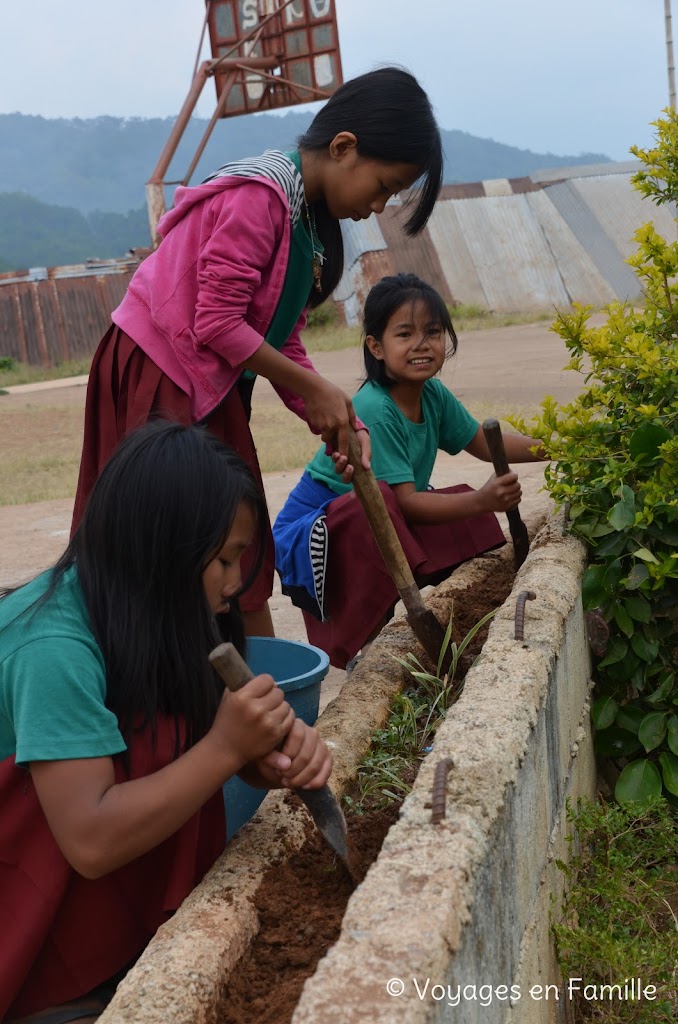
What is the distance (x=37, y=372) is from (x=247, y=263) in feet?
61.1

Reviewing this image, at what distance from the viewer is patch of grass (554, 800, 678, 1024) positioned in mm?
2031

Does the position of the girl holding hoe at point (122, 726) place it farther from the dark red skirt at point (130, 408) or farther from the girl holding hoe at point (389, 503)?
the girl holding hoe at point (389, 503)

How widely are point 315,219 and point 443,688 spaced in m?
1.27

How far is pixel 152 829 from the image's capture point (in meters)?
1.63

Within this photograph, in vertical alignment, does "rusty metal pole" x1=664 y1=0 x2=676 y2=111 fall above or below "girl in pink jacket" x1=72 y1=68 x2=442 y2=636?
above

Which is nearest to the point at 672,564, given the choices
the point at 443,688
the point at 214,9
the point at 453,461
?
the point at 443,688

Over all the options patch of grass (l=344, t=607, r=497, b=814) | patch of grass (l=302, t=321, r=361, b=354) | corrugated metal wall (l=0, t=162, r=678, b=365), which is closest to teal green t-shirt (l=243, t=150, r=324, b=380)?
patch of grass (l=344, t=607, r=497, b=814)

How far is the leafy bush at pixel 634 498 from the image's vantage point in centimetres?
267

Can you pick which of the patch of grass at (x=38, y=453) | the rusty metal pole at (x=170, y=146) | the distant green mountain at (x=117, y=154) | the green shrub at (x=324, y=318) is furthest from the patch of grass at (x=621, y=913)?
the distant green mountain at (x=117, y=154)

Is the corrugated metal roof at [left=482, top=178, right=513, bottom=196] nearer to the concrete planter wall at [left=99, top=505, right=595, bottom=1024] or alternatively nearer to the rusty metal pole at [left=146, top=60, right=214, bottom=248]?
the rusty metal pole at [left=146, top=60, right=214, bottom=248]

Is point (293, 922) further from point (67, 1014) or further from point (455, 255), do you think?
point (455, 255)

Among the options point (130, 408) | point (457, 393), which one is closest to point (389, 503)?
point (130, 408)

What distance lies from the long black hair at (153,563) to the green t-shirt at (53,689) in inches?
1.6

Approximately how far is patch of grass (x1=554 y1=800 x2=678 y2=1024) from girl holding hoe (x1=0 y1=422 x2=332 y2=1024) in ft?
2.31
